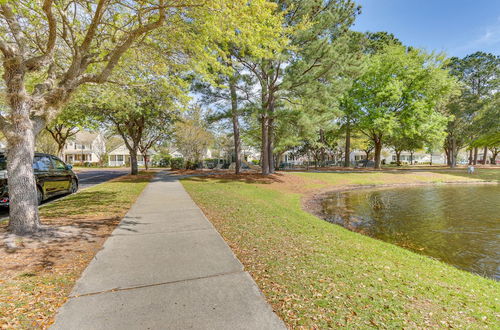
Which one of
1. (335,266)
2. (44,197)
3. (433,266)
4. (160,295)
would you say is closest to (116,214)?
(44,197)

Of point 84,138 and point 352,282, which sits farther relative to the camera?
point 84,138

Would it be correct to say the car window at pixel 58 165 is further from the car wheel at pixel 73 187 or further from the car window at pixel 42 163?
the car wheel at pixel 73 187

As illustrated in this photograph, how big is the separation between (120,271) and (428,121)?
3065 cm

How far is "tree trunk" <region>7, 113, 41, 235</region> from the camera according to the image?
464 cm

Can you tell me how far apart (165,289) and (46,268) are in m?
2.17

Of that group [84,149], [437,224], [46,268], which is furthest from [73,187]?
[84,149]

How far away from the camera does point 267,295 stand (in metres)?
2.94

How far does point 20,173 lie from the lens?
15.4 ft

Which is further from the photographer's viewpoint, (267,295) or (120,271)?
(120,271)

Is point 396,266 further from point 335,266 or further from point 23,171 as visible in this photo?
point 23,171

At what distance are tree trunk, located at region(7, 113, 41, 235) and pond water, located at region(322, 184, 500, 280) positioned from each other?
8585 millimetres

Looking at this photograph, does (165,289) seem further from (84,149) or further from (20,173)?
(84,149)

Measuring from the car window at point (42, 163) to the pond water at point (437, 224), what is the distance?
35.4 feet

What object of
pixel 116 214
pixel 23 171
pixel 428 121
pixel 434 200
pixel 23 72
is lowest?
pixel 434 200
